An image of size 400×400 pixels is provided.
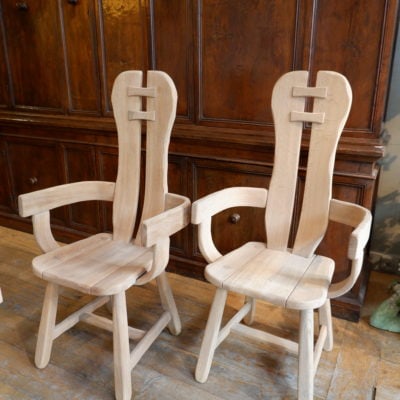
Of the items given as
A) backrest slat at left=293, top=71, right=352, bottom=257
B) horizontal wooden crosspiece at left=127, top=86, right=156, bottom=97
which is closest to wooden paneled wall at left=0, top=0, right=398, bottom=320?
backrest slat at left=293, top=71, right=352, bottom=257

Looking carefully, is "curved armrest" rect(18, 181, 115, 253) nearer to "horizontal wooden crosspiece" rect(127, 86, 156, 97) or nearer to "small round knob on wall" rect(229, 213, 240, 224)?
"horizontal wooden crosspiece" rect(127, 86, 156, 97)

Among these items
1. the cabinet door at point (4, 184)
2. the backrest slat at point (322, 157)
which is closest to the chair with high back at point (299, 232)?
the backrest slat at point (322, 157)

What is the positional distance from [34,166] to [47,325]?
152cm

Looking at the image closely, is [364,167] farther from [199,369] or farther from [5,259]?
[5,259]

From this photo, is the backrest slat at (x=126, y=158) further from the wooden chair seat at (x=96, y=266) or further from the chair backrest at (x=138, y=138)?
the wooden chair seat at (x=96, y=266)

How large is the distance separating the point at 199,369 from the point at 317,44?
56.3 inches

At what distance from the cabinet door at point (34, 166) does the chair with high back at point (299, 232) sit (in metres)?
1.55

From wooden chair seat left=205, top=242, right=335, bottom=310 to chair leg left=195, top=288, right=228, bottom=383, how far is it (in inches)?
3.7

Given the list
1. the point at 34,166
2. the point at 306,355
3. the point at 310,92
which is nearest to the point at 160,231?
the point at 306,355

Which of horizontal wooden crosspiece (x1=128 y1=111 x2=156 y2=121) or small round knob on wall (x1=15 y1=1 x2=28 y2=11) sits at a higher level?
small round knob on wall (x1=15 y1=1 x2=28 y2=11)

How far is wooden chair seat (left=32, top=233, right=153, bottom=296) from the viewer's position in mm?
1277

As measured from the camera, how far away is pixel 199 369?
147 centimetres

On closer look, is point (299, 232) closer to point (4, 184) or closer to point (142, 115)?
point (142, 115)

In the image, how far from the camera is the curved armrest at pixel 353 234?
1.13m
